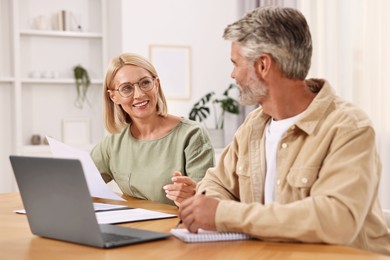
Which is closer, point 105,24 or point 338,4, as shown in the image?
point 338,4

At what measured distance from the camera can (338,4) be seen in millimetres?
4793

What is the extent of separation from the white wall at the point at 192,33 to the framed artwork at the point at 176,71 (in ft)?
0.16

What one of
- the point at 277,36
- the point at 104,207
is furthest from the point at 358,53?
the point at 277,36

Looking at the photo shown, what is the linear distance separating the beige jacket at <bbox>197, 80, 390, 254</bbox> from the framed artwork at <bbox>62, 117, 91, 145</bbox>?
13.5 ft

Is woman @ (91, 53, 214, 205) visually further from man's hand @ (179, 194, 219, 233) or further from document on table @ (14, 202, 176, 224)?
man's hand @ (179, 194, 219, 233)

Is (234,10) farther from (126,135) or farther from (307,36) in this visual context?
(307,36)

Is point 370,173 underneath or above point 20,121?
above

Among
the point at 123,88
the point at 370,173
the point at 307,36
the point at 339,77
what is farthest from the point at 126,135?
the point at 339,77

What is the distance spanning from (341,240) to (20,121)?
456 centimetres

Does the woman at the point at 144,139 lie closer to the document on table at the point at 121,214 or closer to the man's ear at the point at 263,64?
the document on table at the point at 121,214

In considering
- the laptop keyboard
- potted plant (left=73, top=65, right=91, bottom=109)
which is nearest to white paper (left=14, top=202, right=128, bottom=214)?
the laptop keyboard

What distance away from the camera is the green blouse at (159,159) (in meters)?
2.90

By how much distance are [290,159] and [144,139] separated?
4.09ft

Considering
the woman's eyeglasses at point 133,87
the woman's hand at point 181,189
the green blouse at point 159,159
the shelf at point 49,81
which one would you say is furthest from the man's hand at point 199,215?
the shelf at point 49,81
